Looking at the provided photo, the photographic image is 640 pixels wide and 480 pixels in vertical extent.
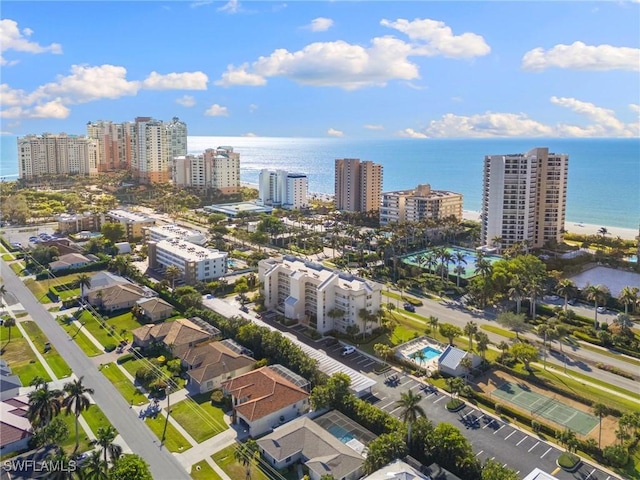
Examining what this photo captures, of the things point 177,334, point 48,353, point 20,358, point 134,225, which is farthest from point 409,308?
point 134,225

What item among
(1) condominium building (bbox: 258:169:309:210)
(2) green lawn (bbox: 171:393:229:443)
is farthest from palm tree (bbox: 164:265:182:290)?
(1) condominium building (bbox: 258:169:309:210)

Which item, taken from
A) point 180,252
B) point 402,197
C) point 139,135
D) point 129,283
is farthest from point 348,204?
point 139,135

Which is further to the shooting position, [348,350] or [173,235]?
[173,235]

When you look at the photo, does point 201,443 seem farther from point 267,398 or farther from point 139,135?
point 139,135

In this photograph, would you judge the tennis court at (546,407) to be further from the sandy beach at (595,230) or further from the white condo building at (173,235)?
the sandy beach at (595,230)

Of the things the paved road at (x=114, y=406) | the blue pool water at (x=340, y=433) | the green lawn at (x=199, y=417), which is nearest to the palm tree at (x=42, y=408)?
the paved road at (x=114, y=406)

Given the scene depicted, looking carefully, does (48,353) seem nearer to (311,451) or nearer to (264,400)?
(264,400)
